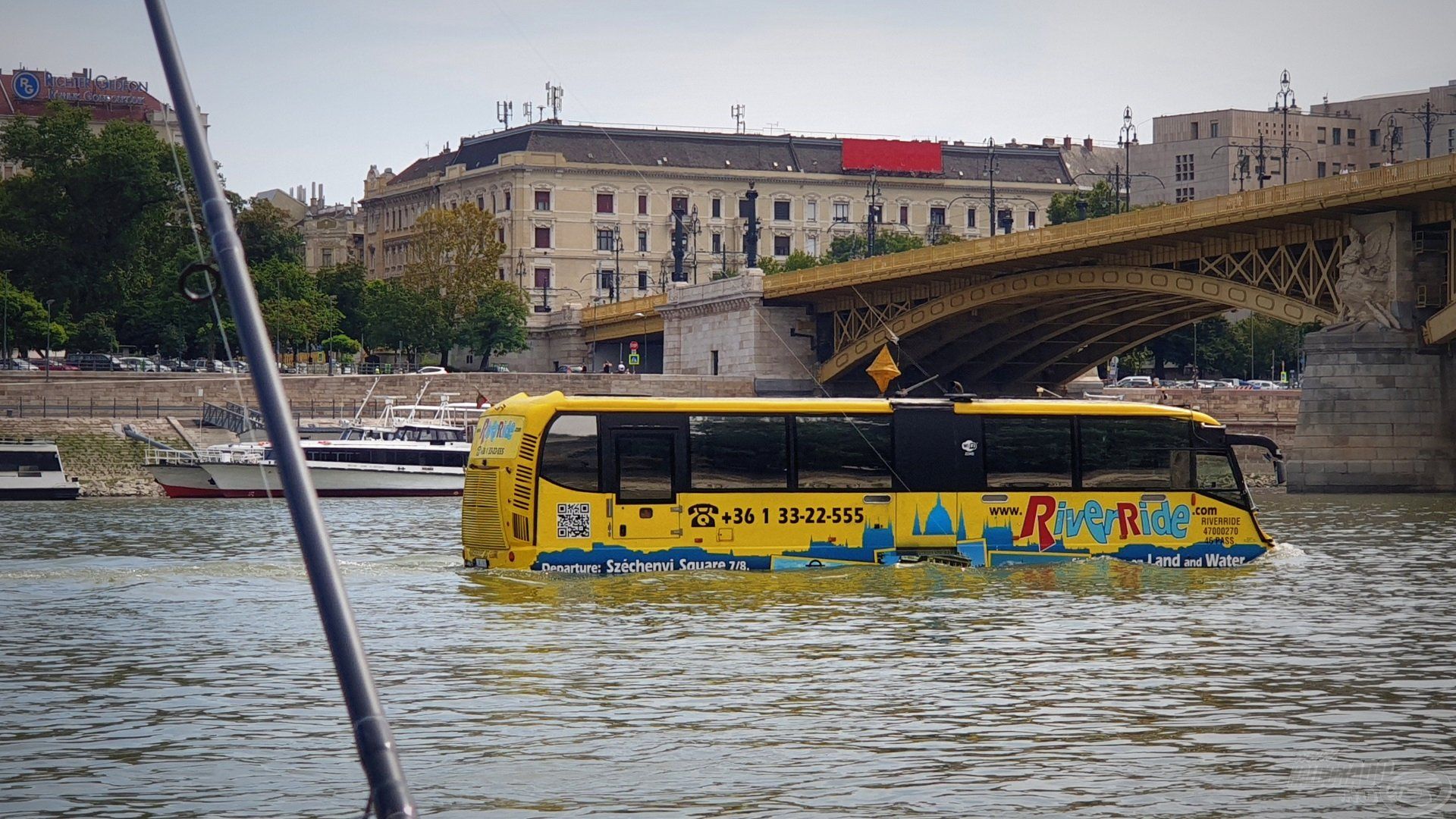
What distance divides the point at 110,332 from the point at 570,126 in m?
52.6

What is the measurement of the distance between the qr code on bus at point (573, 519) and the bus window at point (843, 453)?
9.61 feet

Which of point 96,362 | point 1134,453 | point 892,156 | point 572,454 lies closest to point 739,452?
point 572,454

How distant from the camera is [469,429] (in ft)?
235

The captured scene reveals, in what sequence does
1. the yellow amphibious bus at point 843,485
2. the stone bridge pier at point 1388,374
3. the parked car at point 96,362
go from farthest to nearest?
the parked car at point 96,362
the stone bridge pier at point 1388,374
the yellow amphibious bus at point 843,485

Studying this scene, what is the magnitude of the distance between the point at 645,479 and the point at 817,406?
2.60 metres

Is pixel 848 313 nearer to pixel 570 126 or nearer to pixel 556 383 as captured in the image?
pixel 556 383

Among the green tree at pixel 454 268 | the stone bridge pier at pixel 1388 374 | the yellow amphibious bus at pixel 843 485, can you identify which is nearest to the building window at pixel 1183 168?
the green tree at pixel 454 268

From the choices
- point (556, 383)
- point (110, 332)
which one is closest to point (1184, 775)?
point (556, 383)

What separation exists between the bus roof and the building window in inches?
4857

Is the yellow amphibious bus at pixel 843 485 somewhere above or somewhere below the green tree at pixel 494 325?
below

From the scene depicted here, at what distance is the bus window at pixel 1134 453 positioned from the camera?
26.8m

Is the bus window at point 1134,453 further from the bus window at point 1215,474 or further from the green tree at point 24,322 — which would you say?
the green tree at point 24,322

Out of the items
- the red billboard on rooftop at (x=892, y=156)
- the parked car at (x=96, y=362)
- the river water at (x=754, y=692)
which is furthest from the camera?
the red billboard on rooftop at (x=892, y=156)

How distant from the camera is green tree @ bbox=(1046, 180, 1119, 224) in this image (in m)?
117
